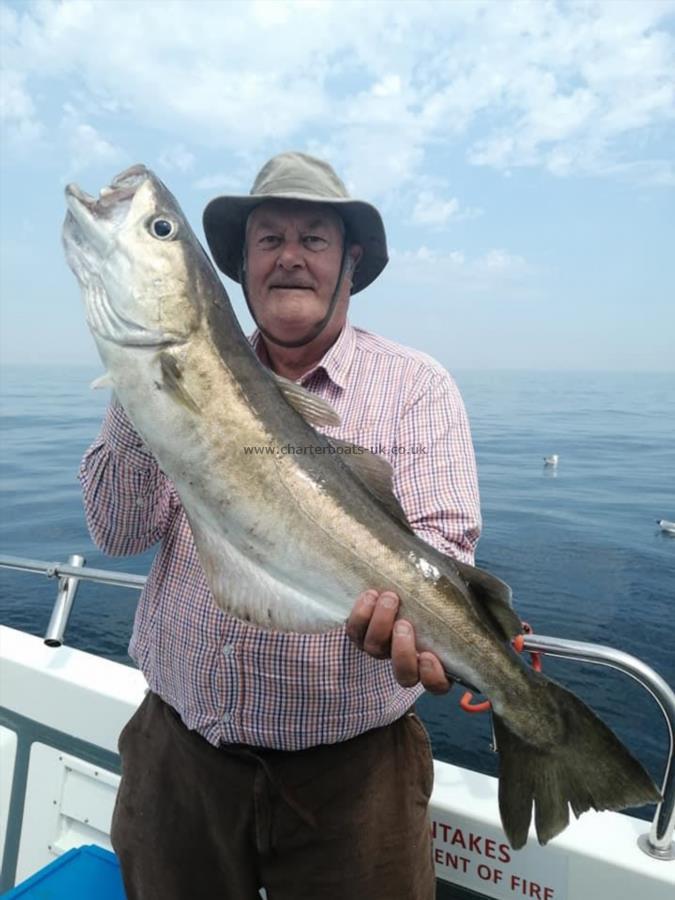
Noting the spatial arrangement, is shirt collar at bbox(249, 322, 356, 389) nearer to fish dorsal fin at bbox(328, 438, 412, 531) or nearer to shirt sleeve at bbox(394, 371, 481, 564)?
shirt sleeve at bbox(394, 371, 481, 564)

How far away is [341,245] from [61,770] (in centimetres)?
381

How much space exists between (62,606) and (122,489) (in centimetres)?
256

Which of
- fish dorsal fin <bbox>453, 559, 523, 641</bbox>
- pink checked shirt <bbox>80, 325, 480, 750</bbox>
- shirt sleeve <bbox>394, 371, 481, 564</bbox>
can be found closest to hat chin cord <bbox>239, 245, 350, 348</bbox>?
pink checked shirt <bbox>80, 325, 480, 750</bbox>

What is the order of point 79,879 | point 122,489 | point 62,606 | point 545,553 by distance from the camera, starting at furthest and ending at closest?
point 545,553 < point 62,606 < point 79,879 < point 122,489

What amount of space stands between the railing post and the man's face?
8.40 ft

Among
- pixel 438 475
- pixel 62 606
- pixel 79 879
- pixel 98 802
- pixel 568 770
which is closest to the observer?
pixel 568 770

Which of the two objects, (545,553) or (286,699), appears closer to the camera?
(286,699)

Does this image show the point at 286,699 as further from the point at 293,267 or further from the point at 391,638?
the point at 293,267

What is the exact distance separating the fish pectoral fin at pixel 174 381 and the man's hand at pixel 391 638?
2.85ft

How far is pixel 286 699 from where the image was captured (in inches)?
106

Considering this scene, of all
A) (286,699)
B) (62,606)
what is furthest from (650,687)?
(62,606)

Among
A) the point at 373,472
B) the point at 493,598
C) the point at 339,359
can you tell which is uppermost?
the point at 339,359

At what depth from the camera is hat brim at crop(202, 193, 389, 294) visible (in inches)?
127

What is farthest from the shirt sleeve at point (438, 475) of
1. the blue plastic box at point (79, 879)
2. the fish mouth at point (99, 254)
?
the blue plastic box at point (79, 879)
